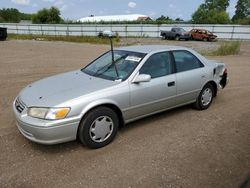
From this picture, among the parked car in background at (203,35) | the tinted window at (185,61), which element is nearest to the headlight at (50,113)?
the tinted window at (185,61)

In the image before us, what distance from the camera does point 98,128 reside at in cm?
367

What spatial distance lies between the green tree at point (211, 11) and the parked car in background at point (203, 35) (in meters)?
34.8

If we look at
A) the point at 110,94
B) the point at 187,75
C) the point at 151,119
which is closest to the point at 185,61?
the point at 187,75

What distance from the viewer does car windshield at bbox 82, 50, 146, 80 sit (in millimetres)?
4105

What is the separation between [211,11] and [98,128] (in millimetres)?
71717

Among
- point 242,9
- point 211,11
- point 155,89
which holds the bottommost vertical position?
point 155,89

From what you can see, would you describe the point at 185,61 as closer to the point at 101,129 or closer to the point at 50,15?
the point at 101,129

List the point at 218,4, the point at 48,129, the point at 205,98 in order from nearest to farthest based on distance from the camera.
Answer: the point at 48,129
the point at 205,98
the point at 218,4

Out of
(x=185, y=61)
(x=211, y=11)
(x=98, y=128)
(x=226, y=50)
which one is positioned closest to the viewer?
(x=98, y=128)

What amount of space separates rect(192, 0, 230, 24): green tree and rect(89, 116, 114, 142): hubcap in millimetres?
64951

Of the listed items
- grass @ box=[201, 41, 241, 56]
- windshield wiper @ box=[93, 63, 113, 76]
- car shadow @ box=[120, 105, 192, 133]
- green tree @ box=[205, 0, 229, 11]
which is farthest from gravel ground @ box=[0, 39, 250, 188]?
green tree @ box=[205, 0, 229, 11]

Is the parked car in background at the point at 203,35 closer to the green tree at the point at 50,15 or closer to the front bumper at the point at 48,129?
the front bumper at the point at 48,129

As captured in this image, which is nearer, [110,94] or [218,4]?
[110,94]

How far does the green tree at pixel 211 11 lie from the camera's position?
63.2 meters
